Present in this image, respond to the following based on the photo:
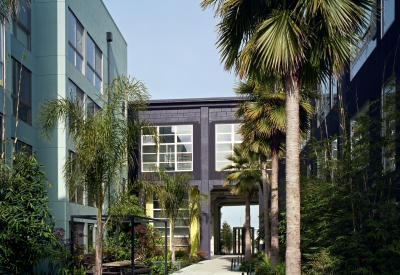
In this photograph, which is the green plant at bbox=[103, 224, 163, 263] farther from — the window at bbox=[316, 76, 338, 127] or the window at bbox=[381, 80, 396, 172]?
the window at bbox=[381, 80, 396, 172]

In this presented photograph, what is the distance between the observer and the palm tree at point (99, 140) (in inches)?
566

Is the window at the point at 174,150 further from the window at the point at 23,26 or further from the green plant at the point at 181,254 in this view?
the window at the point at 23,26

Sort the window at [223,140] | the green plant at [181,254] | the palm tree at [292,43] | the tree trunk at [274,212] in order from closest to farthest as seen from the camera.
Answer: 1. the palm tree at [292,43]
2. the tree trunk at [274,212]
3. the green plant at [181,254]
4. the window at [223,140]

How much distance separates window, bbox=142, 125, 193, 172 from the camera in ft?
129

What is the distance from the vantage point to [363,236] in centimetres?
1370

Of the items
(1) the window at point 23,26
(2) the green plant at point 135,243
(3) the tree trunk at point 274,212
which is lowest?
(2) the green plant at point 135,243

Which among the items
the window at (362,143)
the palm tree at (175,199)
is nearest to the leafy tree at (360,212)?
the window at (362,143)

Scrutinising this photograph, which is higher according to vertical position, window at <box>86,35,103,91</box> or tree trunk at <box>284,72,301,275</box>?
window at <box>86,35,103,91</box>

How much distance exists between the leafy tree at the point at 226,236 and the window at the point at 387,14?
43.0 m

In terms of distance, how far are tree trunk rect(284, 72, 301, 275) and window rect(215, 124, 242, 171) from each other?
90.5ft

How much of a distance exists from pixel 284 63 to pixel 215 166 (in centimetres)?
2859

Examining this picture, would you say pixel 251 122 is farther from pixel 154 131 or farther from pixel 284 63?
pixel 284 63

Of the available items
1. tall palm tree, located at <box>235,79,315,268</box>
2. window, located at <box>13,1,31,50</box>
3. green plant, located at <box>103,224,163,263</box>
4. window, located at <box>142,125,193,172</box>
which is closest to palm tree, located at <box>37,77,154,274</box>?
tall palm tree, located at <box>235,79,315,268</box>

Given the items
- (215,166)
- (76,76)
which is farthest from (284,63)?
(215,166)
